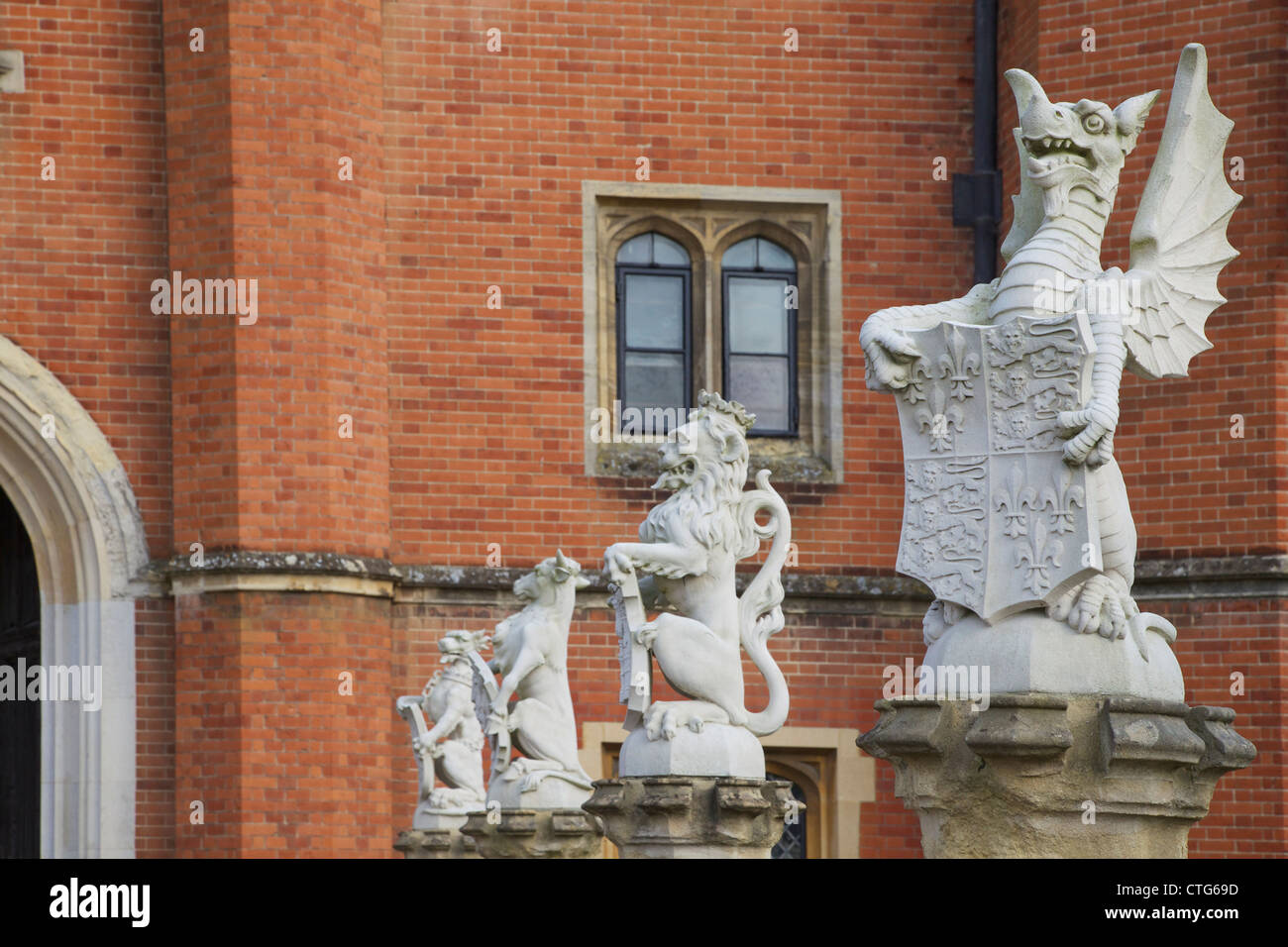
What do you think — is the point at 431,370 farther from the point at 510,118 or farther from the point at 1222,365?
the point at 1222,365

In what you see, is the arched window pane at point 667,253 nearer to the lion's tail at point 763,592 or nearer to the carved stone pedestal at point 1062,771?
the lion's tail at point 763,592

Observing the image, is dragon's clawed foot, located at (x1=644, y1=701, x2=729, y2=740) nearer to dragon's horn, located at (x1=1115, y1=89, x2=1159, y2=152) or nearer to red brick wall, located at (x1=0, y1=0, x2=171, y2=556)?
dragon's horn, located at (x1=1115, y1=89, x2=1159, y2=152)

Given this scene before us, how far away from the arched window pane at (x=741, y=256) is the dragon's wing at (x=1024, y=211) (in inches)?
374

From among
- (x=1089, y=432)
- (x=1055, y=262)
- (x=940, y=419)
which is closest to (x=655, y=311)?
(x=1055, y=262)

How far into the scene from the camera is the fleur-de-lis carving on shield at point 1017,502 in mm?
8797

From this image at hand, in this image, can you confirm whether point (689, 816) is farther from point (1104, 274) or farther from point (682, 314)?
point (682, 314)

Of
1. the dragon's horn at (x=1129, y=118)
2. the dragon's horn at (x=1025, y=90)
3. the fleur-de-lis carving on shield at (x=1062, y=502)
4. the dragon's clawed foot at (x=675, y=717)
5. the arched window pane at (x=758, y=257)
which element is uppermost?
the arched window pane at (x=758, y=257)

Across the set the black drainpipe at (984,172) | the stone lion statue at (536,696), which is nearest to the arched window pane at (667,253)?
the black drainpipe at (984,172)

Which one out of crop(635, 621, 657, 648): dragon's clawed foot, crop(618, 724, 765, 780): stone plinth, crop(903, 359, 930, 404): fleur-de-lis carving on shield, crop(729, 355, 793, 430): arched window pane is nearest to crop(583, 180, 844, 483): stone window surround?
crop(729, 355, 793, 430): arched window pane

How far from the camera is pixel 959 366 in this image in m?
8.95

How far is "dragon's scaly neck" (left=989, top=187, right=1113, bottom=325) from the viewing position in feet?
29.8

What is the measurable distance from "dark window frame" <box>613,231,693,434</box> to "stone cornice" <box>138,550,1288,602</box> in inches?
79.4

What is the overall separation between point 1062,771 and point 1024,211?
2176 mm
